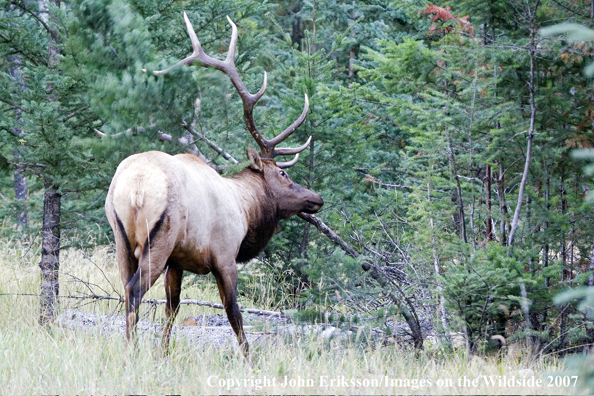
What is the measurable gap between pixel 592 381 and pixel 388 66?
4.33 meters

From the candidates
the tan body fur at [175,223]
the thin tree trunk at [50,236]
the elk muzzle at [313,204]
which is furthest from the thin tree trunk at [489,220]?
the thin tree trunk at [50,236]

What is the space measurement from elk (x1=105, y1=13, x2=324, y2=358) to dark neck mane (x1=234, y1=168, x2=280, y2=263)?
0.4 inches

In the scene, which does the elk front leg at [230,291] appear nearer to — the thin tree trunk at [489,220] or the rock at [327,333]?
the rock at [327,333]

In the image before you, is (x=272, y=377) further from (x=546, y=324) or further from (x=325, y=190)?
(x=325, y=190)

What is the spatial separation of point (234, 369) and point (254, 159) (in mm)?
2554

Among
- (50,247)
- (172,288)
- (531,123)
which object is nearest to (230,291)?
(172,288)

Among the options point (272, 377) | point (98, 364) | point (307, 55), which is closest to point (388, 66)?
point (307, 55)

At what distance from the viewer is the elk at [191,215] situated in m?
4.69

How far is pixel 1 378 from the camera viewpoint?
431 cm

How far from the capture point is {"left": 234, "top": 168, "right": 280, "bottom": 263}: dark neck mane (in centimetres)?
612

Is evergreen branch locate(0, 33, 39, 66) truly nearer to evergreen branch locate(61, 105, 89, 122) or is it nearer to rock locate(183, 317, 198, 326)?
evergreen branch locate(61, 105, 89, 122)

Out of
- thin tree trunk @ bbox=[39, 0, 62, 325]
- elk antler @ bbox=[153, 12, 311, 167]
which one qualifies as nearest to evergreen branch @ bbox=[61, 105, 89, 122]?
thin tree trunk @ bbox=[39, 0, 62, 325]

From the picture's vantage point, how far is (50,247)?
6906 millimetres

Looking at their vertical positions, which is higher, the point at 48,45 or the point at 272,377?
the point at 48,45
